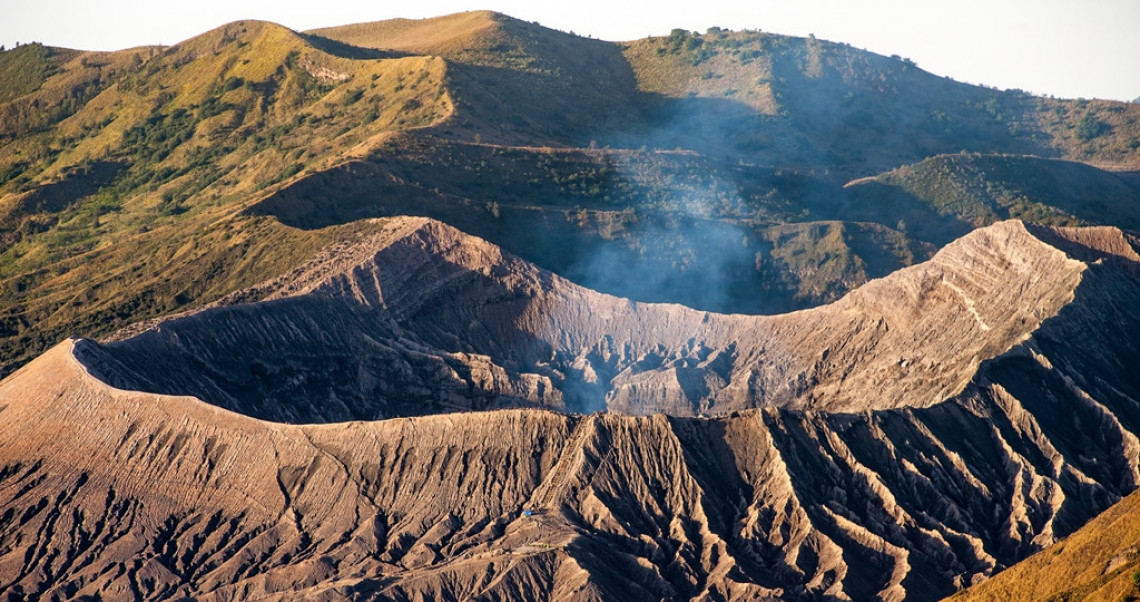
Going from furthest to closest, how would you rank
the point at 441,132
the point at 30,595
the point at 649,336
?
the point at 441,132, the point at 649,336, the point at 30,595

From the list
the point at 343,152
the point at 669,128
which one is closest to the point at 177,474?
the point at 343,152

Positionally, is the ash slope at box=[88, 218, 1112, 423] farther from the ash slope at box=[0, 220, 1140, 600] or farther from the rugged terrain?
the ash slope at box=[0, 220, 1140, 600]

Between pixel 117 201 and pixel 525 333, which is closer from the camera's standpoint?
pixel 525 333

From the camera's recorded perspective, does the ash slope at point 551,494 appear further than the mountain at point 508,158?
No

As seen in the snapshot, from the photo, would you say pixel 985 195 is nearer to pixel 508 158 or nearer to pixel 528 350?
pixel 508 158

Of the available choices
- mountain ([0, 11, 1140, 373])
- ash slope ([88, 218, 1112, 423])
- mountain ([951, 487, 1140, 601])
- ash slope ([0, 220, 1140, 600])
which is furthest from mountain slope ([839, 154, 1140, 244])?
mountain ([951, 487, 1140, 601])

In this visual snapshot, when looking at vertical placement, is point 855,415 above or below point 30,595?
above

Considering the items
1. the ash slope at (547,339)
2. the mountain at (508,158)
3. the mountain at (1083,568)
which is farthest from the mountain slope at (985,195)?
the mountain at (1083,568)

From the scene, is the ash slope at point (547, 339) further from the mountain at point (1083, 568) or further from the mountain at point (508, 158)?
the mountain at point (1083, 568)

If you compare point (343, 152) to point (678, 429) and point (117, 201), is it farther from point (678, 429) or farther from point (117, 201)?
point (678, 429)
